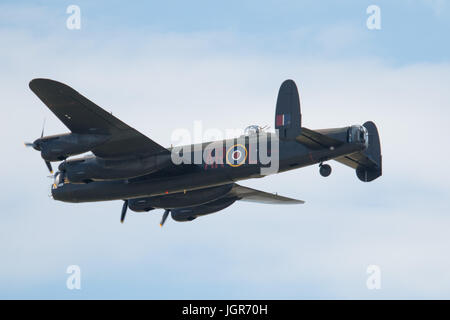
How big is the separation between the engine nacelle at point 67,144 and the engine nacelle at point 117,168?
1659 millimetres

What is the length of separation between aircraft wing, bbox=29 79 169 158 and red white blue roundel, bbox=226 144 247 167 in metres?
3.07

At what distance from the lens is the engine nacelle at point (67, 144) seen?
1415 inches

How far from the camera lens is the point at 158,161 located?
37781 mm

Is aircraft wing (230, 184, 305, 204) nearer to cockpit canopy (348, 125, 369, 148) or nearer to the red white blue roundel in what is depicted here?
the red white blue roundel

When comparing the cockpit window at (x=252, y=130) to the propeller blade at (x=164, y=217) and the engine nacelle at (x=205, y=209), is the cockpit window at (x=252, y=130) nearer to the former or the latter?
the engine nacelle at (x=205, y=209)

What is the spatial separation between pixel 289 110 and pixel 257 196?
12486 millimetres

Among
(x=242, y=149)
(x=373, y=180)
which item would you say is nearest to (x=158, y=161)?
(x=242, y=149)

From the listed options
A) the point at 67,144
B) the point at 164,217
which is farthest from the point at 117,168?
the point at 164,217

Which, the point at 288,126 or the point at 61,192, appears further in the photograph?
the point at 61,192

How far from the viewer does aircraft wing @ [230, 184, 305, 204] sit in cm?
4400

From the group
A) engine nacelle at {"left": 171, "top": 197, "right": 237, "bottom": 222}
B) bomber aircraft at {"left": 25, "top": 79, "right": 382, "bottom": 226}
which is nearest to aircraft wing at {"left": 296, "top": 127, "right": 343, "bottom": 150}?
bomber aircraft at {"left": 25, "top": 79, "right": 382, "bottom": 226}
